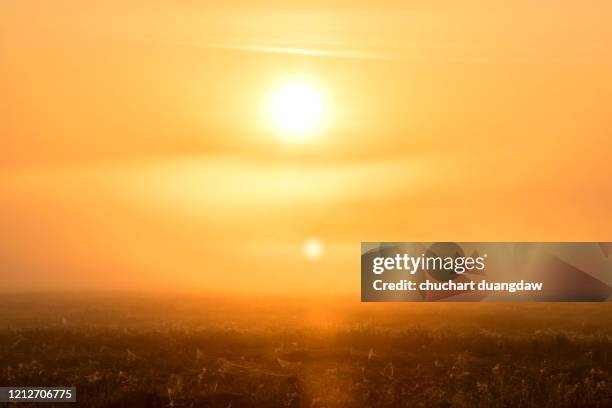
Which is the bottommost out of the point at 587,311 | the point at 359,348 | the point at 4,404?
the point at 4,404

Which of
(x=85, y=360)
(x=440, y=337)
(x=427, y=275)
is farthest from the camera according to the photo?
(x=427, y=275)

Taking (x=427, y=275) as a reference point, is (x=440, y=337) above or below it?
below

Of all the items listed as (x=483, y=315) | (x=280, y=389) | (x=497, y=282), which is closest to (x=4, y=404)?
(x=280, y=389)

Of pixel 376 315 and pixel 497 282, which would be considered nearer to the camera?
pixel 497 282

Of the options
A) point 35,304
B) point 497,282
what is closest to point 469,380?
point 497,282

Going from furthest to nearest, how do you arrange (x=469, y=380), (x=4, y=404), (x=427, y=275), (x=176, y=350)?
(x=427, y=275), (x=176, y=350), (x=469, y=380), (x=4, y=404)

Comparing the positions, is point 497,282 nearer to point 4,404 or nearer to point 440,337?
point 440,337

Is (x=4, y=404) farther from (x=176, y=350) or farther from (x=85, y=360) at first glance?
(x=176, y=350)
